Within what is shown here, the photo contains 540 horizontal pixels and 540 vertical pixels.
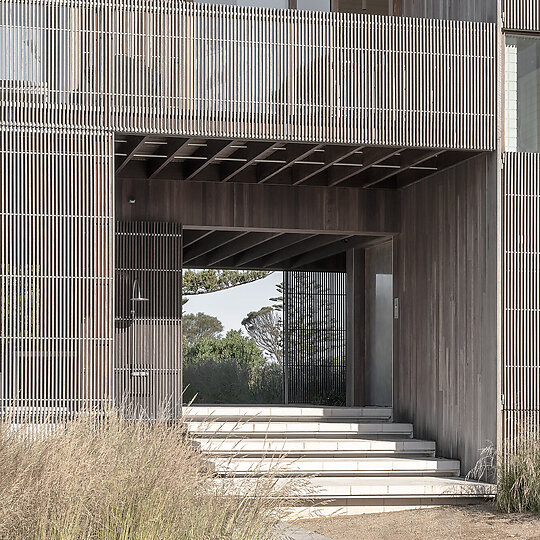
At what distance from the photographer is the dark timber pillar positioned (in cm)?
1560

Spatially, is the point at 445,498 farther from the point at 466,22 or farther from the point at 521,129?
the point at 466,22

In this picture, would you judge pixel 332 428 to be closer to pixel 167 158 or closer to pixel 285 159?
pixel 285 159

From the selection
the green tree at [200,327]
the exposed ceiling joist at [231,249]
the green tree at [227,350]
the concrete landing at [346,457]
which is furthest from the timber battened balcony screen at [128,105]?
the green tree at [200,327]

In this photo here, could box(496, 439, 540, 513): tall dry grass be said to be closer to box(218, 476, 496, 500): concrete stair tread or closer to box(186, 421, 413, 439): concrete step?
box(218, 476, 496, 500): concrete stair tread

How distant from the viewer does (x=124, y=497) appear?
→ 5.02 metres

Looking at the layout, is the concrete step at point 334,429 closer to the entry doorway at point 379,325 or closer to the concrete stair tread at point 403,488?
→ the concrete stair tread at point 403,488

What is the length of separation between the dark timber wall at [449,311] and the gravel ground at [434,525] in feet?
3.06

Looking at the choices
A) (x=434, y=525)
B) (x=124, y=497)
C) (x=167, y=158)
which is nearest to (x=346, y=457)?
(x=434, y=525)

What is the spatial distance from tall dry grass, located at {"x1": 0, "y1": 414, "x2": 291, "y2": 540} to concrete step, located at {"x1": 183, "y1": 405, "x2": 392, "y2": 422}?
7010 mm

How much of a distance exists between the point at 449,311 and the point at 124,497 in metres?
6.43

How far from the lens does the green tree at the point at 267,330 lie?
90.0ft

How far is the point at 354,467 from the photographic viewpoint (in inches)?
411

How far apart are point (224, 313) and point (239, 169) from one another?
22.5 m

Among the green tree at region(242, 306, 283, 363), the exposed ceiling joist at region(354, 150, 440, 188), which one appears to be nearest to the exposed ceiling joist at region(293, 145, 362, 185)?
the exposed ceiling joist at region(354, 150, 440, 188)
